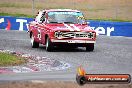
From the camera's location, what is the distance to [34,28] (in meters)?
24.0

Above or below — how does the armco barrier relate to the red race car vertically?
below

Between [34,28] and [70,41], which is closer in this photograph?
[70,41]

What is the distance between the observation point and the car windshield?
22.5m

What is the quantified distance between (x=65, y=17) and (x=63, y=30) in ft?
4.57

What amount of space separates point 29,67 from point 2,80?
3.26 m

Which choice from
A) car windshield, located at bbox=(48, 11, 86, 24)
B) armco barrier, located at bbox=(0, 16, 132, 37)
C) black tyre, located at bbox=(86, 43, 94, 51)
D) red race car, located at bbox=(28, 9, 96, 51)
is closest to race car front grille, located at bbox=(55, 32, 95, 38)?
red race car, located at bbox=(28, 9, 96, 51)

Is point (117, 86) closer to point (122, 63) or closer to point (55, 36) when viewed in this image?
point (122, 63)

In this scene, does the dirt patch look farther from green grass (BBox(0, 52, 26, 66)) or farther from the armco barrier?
the armco barrier

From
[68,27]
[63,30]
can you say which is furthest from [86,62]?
[68,27]

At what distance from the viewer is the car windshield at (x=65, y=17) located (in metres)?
22.5

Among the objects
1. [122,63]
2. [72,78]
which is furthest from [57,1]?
[72,78]

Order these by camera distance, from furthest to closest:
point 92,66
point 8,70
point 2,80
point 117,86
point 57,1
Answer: point 57,1, point 92,66, point 8,70, point 2,80, point 117,86

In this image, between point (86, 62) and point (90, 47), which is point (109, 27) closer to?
point (90, 47)

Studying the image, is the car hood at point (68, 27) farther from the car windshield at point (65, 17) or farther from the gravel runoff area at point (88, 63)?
the gravel runoff area at point (88, 63)
